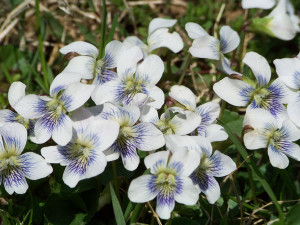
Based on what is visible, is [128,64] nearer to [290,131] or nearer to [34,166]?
[34,166]

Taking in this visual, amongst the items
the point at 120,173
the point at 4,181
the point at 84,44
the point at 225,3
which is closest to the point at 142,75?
the point at 84,44

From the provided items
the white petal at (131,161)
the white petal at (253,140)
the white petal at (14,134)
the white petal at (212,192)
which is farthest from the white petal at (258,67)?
the white petal at (14,134)

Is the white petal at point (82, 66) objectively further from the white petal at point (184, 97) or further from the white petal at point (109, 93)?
the white petal at point (184, 97)

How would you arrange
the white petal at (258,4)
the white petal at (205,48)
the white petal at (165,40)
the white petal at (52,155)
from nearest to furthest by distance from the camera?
the white petal at (52,155), the white petal at (205,48), the white petal at (165,40), the white petal at (258,4)

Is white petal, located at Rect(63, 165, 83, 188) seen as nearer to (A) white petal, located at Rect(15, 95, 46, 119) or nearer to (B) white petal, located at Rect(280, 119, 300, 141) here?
(A) white petal, located at Rect(15, 95, 46, 119)

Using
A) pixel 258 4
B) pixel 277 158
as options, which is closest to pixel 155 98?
pixel 277 158

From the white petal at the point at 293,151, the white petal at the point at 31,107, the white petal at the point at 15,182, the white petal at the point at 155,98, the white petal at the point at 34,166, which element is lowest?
the white petal at the point at 15,182

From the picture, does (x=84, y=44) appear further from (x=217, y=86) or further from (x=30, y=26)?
→ (x=30, y=26)
